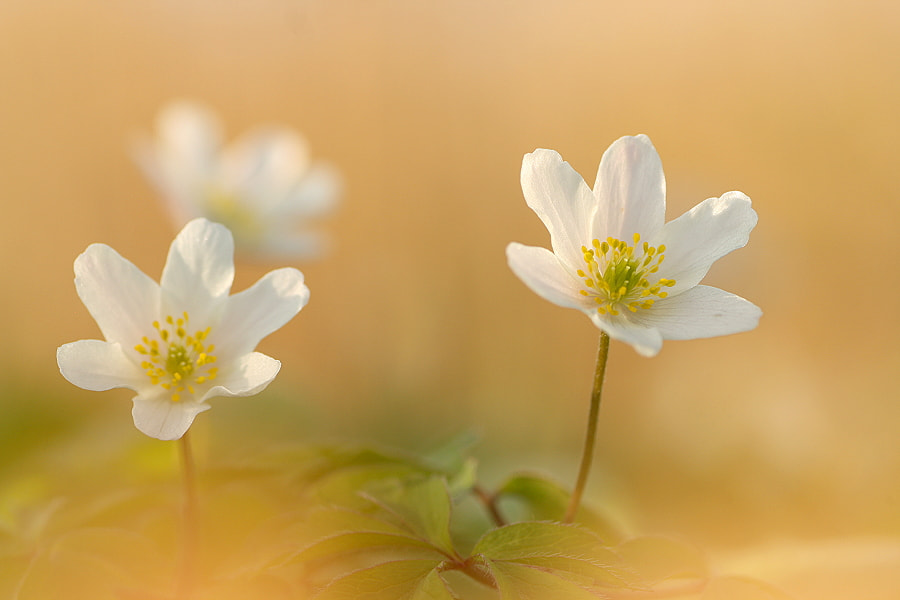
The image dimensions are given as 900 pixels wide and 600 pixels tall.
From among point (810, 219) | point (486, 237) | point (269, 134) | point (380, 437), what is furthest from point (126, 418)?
point (810, 219)

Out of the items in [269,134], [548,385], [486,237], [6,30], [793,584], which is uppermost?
[6,30]

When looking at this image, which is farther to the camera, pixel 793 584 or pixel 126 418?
pixel 126 418

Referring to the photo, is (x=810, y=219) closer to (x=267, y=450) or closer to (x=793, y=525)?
(x=793, y=525)

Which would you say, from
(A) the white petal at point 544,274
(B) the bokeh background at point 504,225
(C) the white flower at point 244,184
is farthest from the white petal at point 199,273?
(C) the white flower at point 244,184

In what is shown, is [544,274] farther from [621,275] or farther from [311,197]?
[311,197]

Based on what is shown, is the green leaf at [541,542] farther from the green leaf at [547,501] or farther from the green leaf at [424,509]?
the green leaf at [547,501]

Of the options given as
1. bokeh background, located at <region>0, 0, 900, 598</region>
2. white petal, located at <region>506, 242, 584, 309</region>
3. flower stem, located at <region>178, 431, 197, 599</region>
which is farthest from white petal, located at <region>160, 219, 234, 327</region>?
bokeh background, located at <region>0, 0, 900, 598</region>
